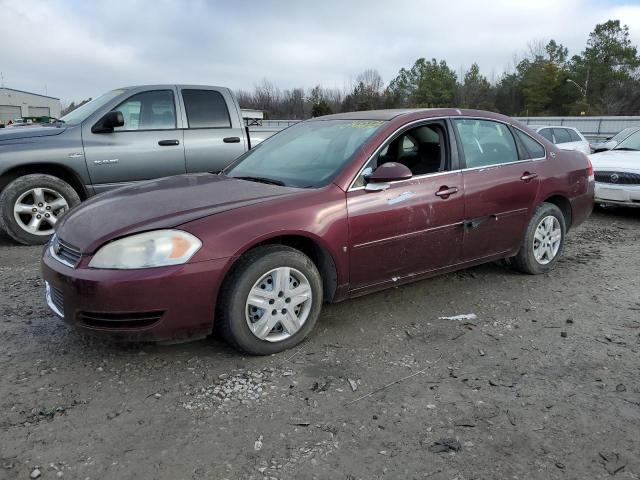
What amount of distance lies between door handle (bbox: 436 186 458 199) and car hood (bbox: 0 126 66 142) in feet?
14.9

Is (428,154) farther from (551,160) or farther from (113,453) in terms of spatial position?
(113,453)

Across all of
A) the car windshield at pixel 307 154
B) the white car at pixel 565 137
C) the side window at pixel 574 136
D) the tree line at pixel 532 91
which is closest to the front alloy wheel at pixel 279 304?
the car windshield at pixel 307 154

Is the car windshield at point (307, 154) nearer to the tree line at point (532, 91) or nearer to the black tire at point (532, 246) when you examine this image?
the black tire at point (532, 246)

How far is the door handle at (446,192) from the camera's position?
13.3 ft

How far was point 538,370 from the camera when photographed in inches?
126

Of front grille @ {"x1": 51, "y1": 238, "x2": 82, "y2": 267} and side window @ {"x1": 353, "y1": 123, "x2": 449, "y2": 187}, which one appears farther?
side window @ {"x1": 353, "y1": 123, "x2": 449, "y2": 187}

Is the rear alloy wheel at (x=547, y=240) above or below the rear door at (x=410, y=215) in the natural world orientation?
below

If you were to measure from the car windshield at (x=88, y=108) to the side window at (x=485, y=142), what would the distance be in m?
4.36

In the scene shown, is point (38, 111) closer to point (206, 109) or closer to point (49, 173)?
point (206, 109)

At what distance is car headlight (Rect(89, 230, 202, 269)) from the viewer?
298cm

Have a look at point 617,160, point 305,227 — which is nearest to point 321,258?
point 305,227

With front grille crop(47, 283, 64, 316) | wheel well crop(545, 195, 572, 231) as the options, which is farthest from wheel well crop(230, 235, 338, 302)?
wheel well crop(545, 195, 572, 231)

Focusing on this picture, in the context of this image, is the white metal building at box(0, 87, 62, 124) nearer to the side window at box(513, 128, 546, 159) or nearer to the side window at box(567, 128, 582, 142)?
the side window at box(567, 128, 582, 142)

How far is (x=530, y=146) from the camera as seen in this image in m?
4.90
